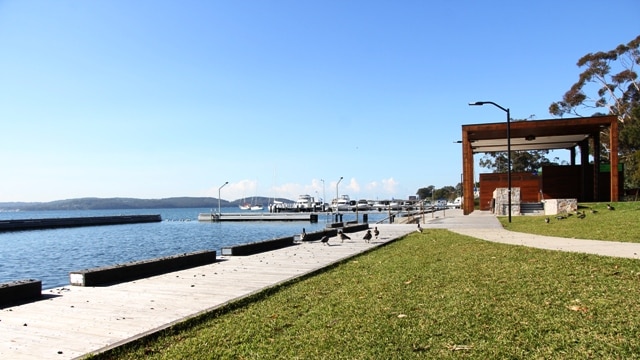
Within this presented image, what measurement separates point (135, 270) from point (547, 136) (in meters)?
37.6

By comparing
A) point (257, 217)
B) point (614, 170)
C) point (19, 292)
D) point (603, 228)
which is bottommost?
point (257, 217)

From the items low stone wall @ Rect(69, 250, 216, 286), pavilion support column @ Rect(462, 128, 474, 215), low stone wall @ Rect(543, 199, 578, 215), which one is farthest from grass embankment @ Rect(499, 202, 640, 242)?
pavilion support column @ Rect(462, 128, 474, 215)

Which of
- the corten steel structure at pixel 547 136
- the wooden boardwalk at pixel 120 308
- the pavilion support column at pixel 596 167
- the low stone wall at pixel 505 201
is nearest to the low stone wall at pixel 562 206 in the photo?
the low stone wall at pixel 505 201

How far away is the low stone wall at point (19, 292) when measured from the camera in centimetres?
778

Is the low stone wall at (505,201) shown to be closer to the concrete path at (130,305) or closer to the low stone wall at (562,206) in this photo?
the low stone wall at (562,206)

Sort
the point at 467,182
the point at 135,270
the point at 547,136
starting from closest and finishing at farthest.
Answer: the point at 135,270 → the point at 467,182 → the point at 547,136

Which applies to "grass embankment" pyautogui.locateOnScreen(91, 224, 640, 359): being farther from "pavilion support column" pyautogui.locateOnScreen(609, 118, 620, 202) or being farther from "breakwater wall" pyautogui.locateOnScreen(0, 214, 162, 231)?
"breakwater wall" pyautogui.locateOnScreen(0, 214, 162, 231)

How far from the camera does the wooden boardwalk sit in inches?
217

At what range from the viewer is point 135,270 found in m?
10.7

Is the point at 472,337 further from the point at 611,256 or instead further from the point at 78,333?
the point at 611,256

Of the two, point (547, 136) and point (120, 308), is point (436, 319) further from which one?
point (547, 136)

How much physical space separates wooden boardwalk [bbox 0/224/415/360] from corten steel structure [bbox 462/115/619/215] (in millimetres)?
28122

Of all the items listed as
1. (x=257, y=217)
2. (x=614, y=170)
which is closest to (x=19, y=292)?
(x=614, y=170)

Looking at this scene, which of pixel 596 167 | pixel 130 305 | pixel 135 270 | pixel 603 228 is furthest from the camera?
pixel 596 167
